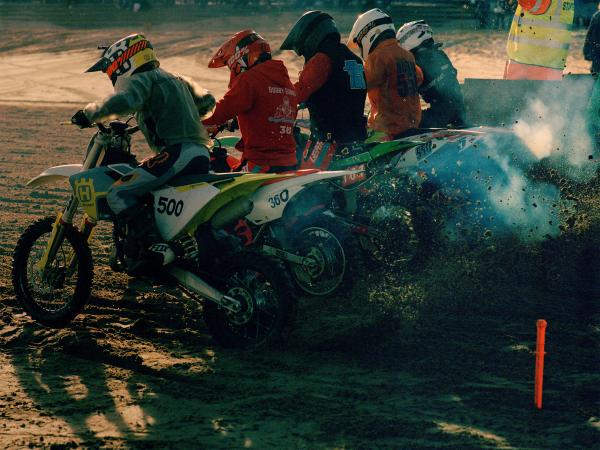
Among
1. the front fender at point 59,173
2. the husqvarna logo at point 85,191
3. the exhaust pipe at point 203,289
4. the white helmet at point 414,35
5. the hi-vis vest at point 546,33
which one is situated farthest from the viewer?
the hi-vis vest at point 546,33

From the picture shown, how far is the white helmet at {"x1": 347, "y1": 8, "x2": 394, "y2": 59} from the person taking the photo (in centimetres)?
914

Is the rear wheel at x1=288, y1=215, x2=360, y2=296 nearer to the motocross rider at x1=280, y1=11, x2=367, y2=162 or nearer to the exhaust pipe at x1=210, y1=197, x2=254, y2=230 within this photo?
the exhaust pipe at x1=210, y1=197, x2=254, y2=230

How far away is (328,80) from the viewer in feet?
28.5

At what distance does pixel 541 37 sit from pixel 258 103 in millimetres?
4834

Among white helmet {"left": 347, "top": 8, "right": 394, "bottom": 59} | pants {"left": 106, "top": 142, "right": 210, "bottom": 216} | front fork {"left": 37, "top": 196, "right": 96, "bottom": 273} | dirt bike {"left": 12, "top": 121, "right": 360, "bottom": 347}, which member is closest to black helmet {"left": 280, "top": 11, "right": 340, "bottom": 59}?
white helmet {"left": 347, "top": 8, "right": 394, "bottom": 59}

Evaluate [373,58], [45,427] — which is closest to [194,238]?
[45,427]

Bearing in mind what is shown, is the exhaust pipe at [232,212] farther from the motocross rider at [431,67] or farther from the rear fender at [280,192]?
the motocross rider at [431,67]

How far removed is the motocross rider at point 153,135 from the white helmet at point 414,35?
13.7ft

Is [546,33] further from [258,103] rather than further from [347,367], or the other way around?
[347,367]

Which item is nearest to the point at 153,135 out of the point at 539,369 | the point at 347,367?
the point at 347,367

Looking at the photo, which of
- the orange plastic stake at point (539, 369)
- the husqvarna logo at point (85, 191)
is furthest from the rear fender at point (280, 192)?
the orange plastic stake at point (539, 369)

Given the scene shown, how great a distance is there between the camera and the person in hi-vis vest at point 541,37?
1111 centimetres

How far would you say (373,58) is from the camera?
915 cm

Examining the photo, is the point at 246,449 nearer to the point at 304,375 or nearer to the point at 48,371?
the point at 304,375
